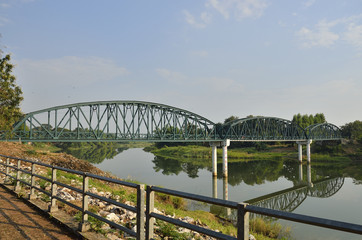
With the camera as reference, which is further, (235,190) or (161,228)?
(235,190)

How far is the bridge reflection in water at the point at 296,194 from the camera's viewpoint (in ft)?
86.5

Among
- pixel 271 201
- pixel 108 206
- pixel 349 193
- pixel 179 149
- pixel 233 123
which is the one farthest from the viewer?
pixel 179 149

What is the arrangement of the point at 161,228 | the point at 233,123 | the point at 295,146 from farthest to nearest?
the point at 295,146
the point at 233,123
the point at 161,228

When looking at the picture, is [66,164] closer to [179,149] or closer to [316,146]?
[179,149]

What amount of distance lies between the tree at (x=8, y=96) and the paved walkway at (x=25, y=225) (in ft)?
35.3

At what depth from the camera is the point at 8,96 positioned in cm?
1739

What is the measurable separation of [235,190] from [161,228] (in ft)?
88.3

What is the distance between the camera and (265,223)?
51.8 feet

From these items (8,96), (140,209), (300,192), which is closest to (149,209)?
(140,209)

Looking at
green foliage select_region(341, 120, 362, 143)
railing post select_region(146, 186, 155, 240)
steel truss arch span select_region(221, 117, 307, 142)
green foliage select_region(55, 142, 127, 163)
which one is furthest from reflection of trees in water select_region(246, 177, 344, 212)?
green foliage select_region(341, 120, 362, 143)

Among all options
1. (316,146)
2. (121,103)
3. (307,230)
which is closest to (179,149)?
(121,103)

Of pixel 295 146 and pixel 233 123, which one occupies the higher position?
pixel 233 123

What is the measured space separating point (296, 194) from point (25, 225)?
33043mm

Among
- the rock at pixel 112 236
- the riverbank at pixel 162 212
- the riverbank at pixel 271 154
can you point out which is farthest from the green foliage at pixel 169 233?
the riverbank at pixel 271 154
